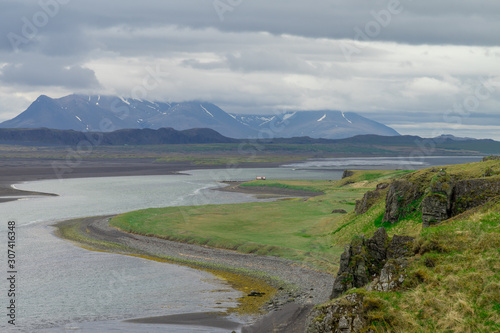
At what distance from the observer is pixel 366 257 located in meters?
31.6

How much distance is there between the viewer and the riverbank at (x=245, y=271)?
3778 centimetres

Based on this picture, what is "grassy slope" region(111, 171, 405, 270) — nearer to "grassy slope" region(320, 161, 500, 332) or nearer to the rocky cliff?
the rocky cliff

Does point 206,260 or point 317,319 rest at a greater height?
point 317,319

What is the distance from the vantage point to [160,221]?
81.1 m

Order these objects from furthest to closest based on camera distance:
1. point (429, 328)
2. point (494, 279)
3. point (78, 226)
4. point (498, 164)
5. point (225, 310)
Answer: point (78, 226), point (498, 164), point (225, 310), point (494, 279), point (429, 328)

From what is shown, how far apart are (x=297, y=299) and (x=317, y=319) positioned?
52.3 feet

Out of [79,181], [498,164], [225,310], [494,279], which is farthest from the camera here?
[79,181]

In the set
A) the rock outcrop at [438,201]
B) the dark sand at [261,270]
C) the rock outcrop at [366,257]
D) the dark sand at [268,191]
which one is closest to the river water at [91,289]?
the dark sand at [261,270]

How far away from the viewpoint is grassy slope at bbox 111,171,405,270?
5828 cm

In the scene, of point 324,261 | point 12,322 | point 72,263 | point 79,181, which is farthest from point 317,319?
point 79,181

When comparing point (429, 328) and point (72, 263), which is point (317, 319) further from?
point (72, 263)

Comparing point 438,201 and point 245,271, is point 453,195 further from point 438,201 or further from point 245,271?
point 245,271

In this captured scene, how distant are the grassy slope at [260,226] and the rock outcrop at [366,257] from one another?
18.9 meters

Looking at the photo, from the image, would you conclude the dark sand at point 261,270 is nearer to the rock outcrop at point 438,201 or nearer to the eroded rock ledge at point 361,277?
the eroded rock ledge at point 361,277
